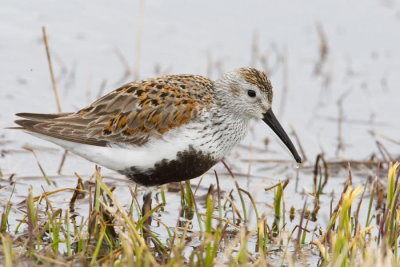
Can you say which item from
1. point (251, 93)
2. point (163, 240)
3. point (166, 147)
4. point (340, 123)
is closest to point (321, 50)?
Answer: point (340, 123)

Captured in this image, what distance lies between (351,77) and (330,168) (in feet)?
8.58

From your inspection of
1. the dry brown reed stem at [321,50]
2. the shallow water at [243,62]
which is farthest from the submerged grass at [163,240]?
the dry brown reed stem at [321,50]

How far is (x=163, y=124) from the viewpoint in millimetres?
6184

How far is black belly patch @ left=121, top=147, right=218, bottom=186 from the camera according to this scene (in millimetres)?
6078

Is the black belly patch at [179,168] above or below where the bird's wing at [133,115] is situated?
below

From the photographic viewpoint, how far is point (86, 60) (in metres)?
10.3

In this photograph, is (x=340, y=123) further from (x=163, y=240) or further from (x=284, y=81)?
(x=163, y=240)

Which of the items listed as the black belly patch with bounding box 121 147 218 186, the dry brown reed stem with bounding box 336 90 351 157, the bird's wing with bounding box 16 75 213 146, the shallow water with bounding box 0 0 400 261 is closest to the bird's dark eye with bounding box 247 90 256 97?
the bird's wing with bounding box 16 75 213 146

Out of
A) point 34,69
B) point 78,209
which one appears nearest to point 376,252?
point 78,209

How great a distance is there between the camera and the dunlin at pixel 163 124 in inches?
241

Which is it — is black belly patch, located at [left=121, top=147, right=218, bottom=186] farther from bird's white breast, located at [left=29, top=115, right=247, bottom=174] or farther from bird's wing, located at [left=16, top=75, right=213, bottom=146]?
bird's wing, located at [left=16, top=75, right=213, bottom=146]

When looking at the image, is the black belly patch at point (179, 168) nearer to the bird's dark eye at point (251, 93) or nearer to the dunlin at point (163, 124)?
the dunlin at point (163, 124)

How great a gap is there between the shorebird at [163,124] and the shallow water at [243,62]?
1.10 m

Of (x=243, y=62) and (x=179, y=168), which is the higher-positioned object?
(x=243, y=62)
